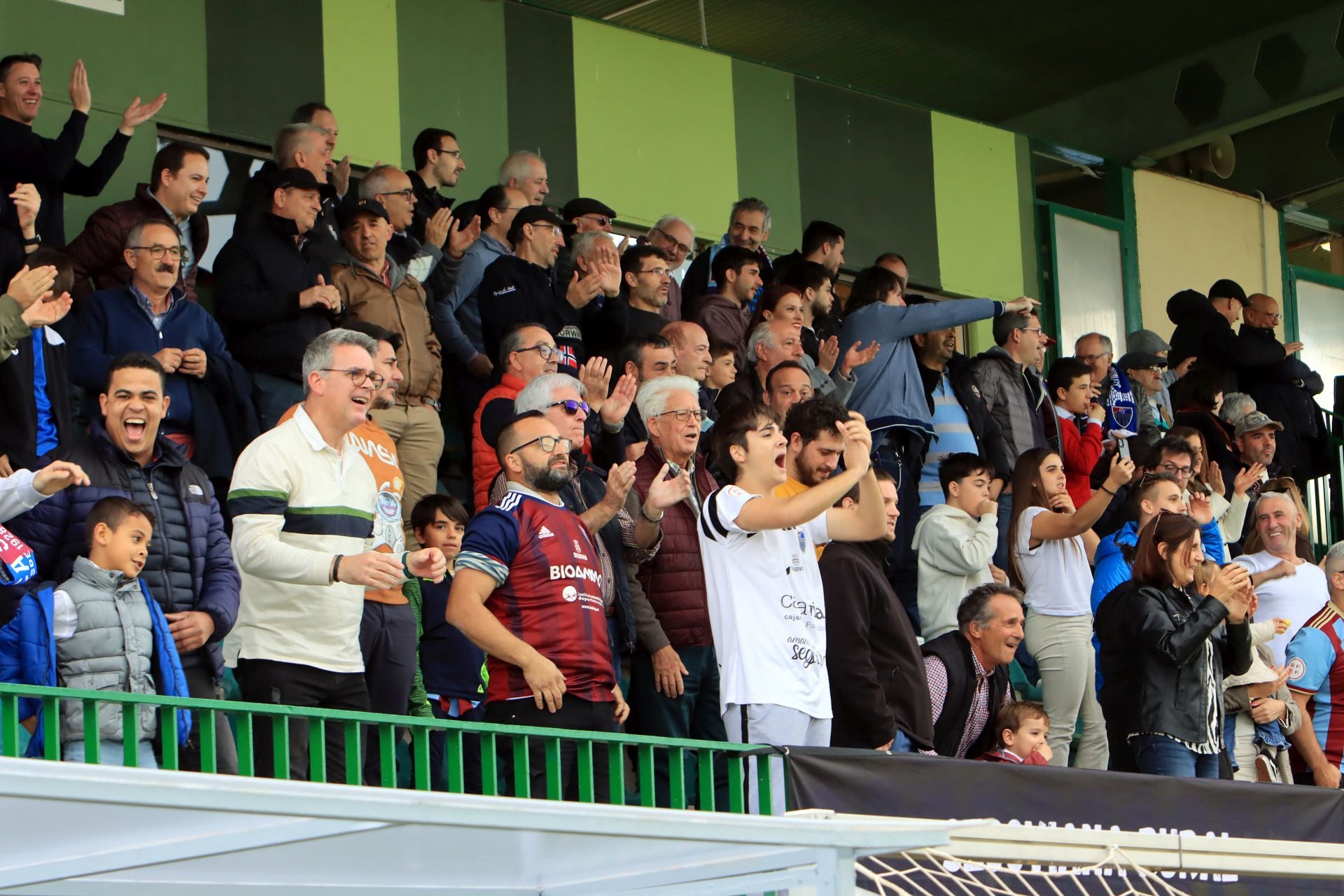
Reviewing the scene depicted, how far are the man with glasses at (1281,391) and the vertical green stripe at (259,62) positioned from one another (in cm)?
668

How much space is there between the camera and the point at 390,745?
472 centimetres

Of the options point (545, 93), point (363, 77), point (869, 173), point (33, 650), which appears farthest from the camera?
point (869, 173)

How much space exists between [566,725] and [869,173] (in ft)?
27.5

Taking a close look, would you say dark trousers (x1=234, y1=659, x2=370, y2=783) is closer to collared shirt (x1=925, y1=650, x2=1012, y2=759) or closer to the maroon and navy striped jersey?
the maroon and navy striped jersey

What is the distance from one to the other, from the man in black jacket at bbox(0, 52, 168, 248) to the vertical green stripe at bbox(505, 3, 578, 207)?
344 cm

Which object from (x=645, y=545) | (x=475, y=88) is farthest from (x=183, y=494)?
(x=475, y=88)

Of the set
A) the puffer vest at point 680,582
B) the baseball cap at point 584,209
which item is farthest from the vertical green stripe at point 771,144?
the puffer vest at point 680,582

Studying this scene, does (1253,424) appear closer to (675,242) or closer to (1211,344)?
(1211,344)

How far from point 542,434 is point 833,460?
1.18m

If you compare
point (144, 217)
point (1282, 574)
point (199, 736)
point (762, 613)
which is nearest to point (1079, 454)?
point (1282, 574)

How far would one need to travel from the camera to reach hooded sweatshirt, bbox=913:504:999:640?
26.1 feet

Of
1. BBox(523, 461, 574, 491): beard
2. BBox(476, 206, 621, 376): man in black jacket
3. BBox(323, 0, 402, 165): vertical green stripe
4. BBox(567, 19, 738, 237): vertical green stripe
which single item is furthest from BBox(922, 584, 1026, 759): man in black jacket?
BBox(567, 19, 738, 237): vertical green stripe

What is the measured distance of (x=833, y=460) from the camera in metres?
6.47

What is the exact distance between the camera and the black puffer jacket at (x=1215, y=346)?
12.5 metres
